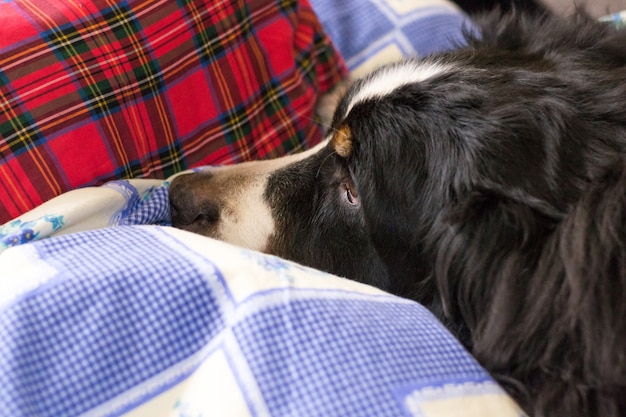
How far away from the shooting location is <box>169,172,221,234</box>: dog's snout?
1270 mm

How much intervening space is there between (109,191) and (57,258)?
29cm

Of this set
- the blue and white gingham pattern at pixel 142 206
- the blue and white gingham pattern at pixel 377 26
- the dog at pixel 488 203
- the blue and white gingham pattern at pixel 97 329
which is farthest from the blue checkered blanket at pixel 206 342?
the blue and white gingham pattern at pixel 377 26

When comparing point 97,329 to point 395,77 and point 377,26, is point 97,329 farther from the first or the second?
point 377,26

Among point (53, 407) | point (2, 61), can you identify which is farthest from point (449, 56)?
point (53, 407)

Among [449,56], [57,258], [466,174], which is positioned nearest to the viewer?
[57,258]

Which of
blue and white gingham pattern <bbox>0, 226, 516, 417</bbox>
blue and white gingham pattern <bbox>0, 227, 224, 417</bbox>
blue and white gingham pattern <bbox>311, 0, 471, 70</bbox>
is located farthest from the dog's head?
blue and white gingham pattern <bbox>311, 0, 471, 70</bbox>

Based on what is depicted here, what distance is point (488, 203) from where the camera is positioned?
988 millimetres

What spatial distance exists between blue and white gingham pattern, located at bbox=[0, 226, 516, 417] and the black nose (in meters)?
0.40

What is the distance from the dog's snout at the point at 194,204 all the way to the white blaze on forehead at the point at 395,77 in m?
0.30

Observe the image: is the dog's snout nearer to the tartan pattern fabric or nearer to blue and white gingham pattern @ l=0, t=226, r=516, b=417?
the tartan pattern fabric

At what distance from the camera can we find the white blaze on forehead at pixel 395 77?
120 centimetres

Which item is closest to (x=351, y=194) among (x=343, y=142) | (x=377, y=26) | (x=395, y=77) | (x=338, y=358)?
(x=343, y=142)

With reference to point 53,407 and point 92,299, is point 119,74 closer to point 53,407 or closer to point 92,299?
point 92,299

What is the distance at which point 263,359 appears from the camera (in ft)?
2.53
